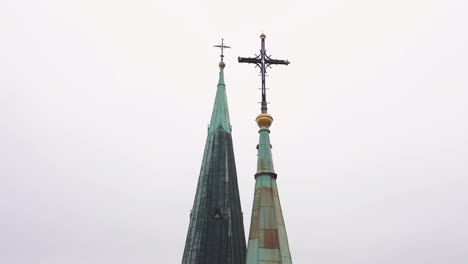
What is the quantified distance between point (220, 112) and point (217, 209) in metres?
6.41

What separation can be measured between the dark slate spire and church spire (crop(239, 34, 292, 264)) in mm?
7934

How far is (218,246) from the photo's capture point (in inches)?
1092

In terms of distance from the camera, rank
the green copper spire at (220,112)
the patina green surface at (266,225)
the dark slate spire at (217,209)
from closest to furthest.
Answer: the patina green surface at (266,225) < the dark slate spire at (217,209) < the green copper spire at (220,112)

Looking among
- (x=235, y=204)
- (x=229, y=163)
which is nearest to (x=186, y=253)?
(x=235, y=204)

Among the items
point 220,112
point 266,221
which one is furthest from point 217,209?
point 266,221

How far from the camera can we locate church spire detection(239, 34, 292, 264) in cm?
1853

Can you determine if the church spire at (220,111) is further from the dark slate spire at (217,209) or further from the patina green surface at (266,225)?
the patina green surface at (266,225)

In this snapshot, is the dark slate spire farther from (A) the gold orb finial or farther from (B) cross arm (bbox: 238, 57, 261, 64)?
(B) cross arm (bbox: 238, 57, 261, 64)

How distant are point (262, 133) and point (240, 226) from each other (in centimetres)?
929

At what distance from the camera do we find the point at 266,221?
19.1 m

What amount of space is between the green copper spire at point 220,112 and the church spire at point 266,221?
12099mm

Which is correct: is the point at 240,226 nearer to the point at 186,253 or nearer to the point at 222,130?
the point at 186,253

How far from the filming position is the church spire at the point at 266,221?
18531mm

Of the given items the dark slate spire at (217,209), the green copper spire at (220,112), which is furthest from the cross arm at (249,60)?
the green copper spire at (220,112)
